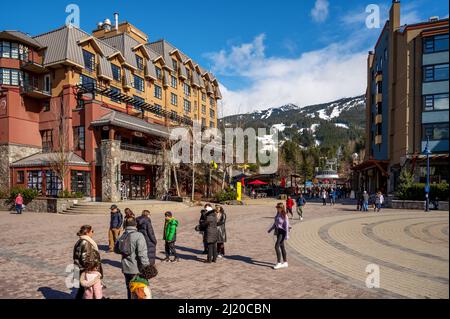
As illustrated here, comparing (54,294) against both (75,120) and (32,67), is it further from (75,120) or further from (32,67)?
(32,67)

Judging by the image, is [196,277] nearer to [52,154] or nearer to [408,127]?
[52,154]

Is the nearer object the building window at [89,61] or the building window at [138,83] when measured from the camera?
the building window at [89,61]

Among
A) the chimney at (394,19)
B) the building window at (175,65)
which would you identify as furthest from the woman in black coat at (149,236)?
the building window at (175,65)

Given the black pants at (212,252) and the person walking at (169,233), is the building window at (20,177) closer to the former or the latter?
the person walking at (169,233)

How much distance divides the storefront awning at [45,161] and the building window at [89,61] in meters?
10.6

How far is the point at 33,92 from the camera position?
30.8 meters

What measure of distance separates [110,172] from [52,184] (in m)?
5.96

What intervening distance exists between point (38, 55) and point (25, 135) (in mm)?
9416

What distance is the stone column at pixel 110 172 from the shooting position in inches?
1109

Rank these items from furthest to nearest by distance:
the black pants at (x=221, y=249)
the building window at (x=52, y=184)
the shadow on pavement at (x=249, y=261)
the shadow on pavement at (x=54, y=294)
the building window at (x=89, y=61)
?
the building window at (x=89, y=61)
the building window at (x=52, y=184)
the black pants at (x=221, y=249)
the shadow on pavement at (x=249, y=261)
the shadow on pavement at (x=54, y=294)

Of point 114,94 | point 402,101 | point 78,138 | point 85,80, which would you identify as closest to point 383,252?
point 402,101

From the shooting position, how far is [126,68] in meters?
38.5

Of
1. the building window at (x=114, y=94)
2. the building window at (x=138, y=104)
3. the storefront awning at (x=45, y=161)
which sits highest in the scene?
the building window at (x=114, y=94)

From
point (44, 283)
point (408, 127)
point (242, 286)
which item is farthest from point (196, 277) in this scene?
point (408, 127)
